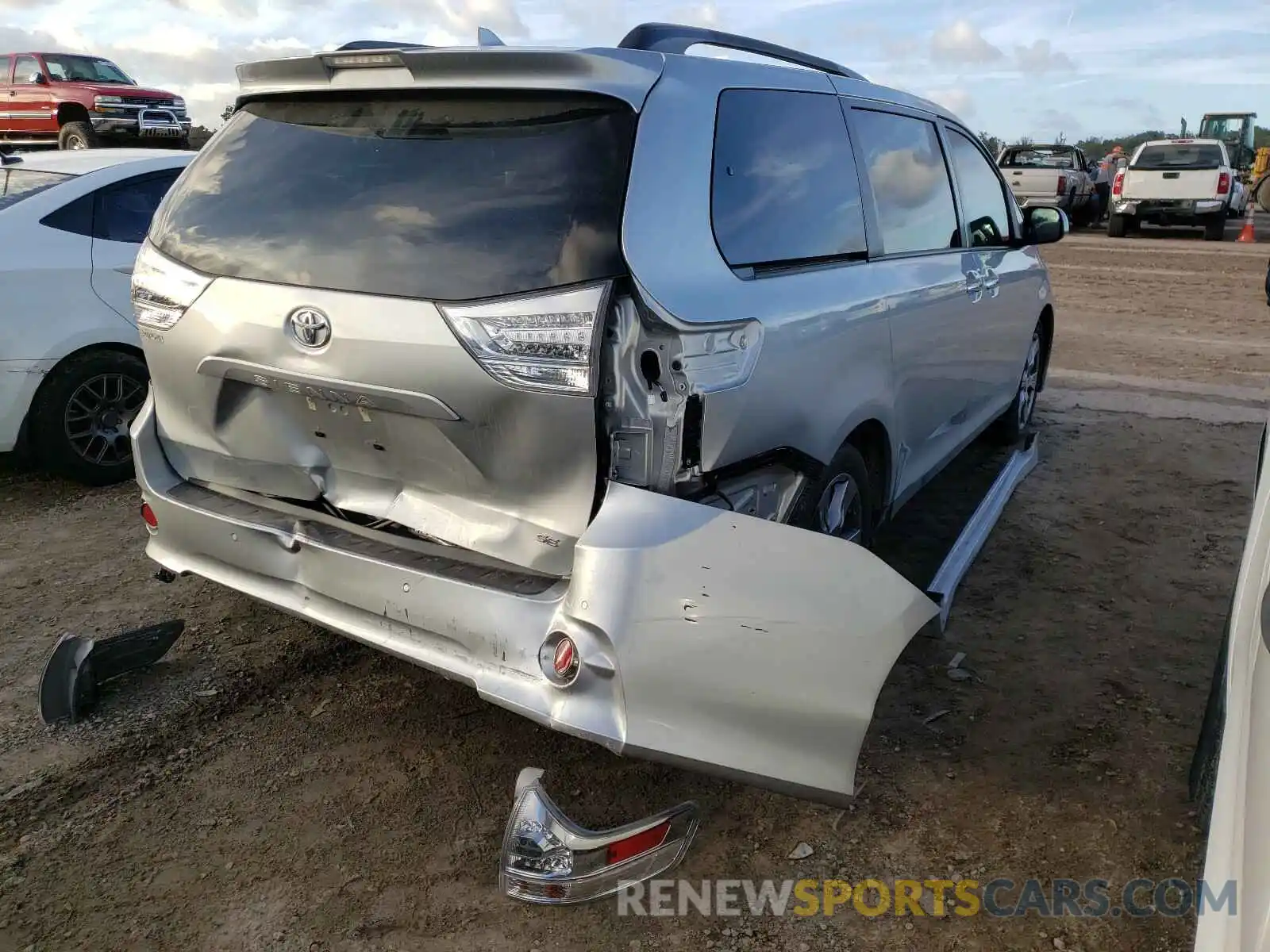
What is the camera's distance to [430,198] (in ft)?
8.14

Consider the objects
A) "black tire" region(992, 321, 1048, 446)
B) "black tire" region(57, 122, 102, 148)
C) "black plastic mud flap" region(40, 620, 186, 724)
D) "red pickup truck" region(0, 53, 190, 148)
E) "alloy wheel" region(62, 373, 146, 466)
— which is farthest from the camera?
"red pickup truck" region(0, 53, 190, 148)

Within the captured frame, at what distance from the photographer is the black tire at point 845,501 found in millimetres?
2881

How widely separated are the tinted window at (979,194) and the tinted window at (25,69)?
17908 mm

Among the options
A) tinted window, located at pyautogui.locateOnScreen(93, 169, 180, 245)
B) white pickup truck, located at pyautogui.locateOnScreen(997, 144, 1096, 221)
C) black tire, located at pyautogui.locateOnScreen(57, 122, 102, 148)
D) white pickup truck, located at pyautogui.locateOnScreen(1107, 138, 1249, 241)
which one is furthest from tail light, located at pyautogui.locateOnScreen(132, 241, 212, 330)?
white pickup truck, located at pyautogui.locateOnScreen(1107, 138, 1249, 241)

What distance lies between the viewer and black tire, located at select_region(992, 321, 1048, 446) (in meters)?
5.82

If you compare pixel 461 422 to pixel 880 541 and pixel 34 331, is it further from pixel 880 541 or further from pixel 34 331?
pixel 34 331

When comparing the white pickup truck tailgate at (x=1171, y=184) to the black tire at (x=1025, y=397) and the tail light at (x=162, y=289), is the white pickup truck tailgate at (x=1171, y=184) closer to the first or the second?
the black tire at (x=1025, y=397)

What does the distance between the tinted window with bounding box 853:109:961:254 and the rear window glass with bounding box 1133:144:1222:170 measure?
17.6 meters

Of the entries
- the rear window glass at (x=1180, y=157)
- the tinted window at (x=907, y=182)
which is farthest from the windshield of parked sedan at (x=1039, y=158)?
the tinted window at (x=907, y=182)

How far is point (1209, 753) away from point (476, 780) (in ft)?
6.33

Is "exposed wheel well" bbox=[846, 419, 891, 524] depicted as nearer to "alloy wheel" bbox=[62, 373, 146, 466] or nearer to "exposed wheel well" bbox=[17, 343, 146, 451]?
"exposed wheel well" bbox=[17, 343, 146, 451]

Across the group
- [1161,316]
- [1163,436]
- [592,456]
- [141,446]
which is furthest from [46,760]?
[1161,316]

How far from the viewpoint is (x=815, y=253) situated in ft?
10.1

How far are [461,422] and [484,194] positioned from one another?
558 millimetres
